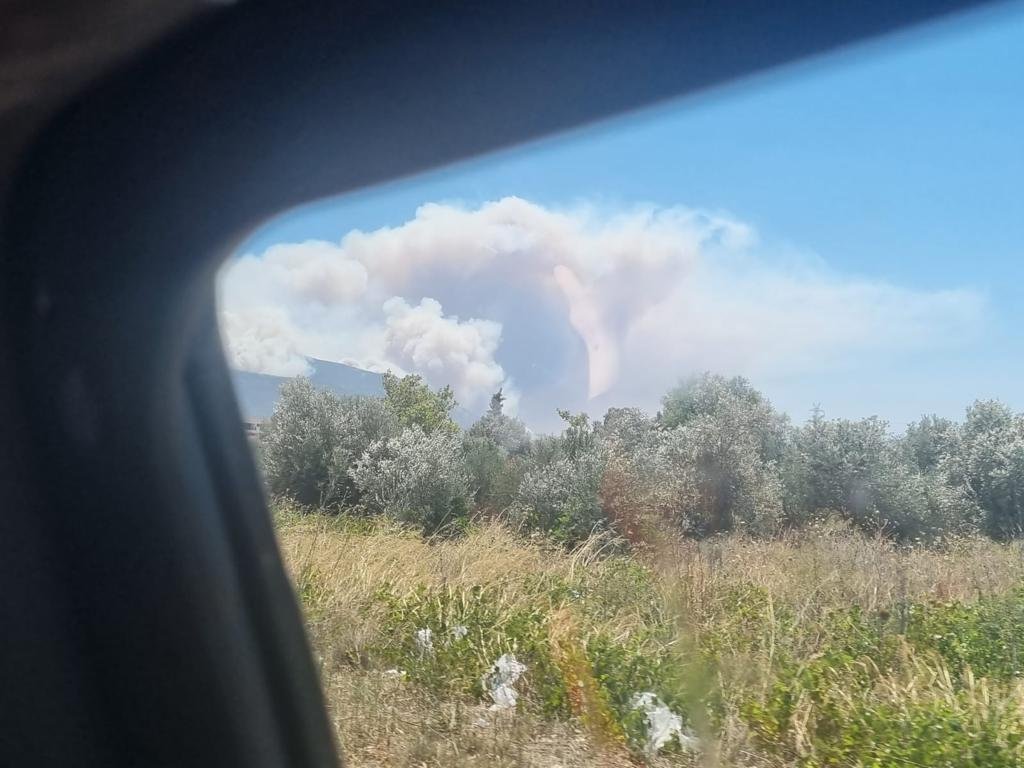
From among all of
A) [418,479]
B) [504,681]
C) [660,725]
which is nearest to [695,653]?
[660,725]

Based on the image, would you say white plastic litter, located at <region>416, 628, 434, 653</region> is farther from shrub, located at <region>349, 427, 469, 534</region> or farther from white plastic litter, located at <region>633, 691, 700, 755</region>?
shrub, located at <region>349, 427, 469, 534</region>

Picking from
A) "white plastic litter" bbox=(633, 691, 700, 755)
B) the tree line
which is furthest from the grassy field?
the tree line

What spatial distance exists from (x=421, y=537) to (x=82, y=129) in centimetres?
564

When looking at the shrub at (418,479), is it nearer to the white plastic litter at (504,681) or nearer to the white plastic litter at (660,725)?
the white plastic litter at (504,681)

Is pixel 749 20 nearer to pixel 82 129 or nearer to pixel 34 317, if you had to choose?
pixel 82 129

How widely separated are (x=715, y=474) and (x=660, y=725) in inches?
125

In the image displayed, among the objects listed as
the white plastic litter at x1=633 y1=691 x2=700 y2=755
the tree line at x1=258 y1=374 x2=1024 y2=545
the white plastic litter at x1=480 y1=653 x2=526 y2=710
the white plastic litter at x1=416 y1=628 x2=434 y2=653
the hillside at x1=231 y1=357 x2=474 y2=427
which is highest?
the hillside at x1=231 y1=357 x2=474 y2=427

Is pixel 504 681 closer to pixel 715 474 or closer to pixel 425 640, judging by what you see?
pixel 425 640

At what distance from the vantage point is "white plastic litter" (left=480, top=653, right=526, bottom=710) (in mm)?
5062

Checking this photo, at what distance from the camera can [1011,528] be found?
627 cm

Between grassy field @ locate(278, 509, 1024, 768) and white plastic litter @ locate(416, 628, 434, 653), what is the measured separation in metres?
0.03

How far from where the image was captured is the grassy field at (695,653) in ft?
14.1

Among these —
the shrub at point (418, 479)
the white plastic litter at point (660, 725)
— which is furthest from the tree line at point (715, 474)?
the white plastic litter at point (660, 725)

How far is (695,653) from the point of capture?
5.11 m
